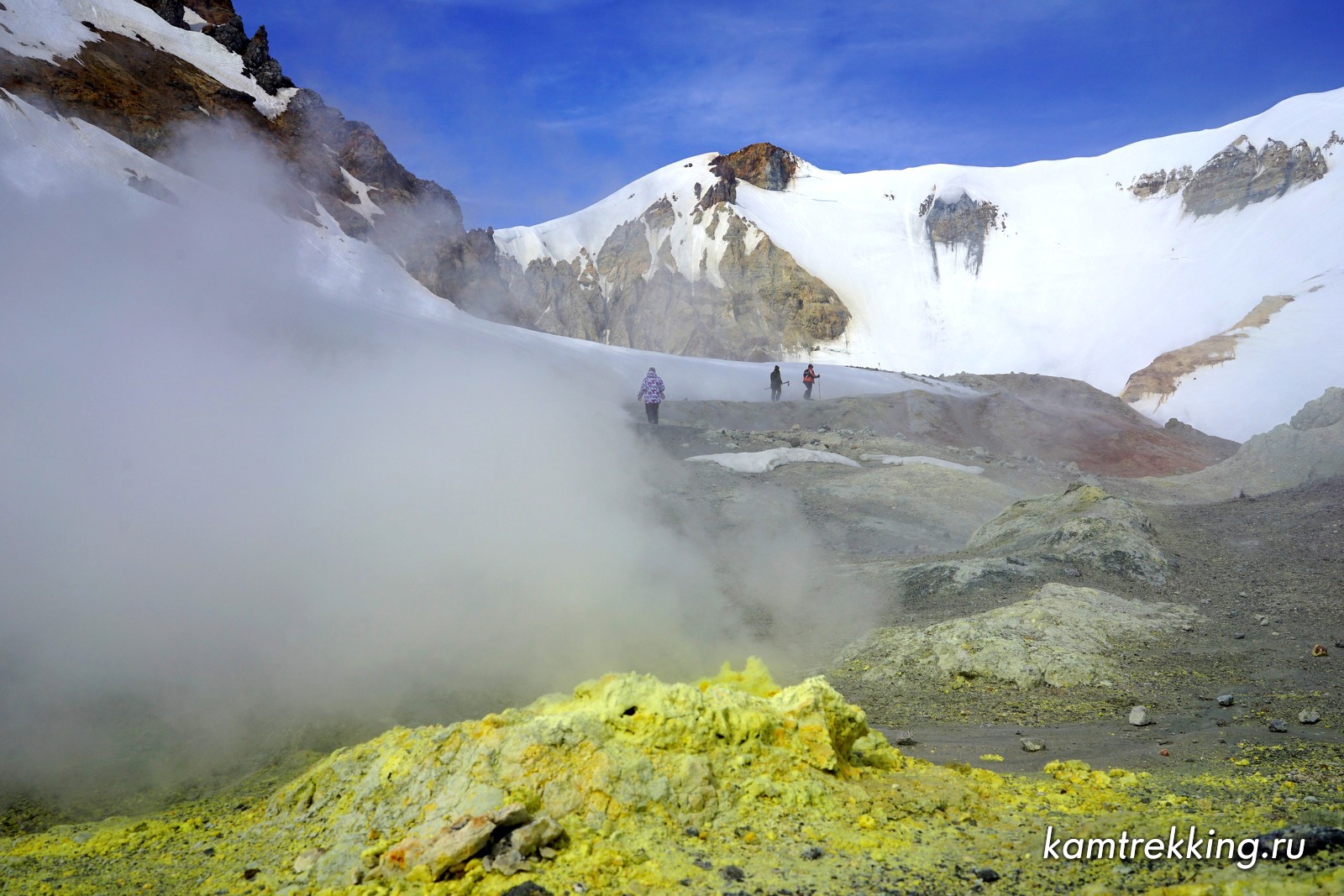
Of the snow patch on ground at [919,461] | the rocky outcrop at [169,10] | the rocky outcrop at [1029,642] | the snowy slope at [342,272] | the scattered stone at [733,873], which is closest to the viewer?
the scattered stone at [733,873]

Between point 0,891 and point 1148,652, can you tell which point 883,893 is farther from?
point 1148,652

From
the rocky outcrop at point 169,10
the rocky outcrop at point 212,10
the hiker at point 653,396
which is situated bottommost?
the hiker at point 653,396

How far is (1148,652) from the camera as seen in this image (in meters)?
5.16

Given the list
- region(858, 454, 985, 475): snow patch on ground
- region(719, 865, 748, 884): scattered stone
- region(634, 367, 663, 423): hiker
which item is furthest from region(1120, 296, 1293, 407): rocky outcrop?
region(719, 865, 748, 884): scattered stone

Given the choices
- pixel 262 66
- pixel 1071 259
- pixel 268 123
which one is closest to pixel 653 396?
pixel 268 123

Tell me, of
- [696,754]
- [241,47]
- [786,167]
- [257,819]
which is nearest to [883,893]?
[696,754]

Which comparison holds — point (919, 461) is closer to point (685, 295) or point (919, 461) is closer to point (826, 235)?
point (685, 295)

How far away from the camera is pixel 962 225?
145 feet

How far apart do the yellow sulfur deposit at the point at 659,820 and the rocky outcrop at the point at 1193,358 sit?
29329mm

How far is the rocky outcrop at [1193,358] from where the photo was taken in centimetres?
2781

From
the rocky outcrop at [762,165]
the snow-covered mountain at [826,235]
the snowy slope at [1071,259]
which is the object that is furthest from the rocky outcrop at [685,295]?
the rocky outcrop at [762,165]

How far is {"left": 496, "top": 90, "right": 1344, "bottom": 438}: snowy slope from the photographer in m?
27.8

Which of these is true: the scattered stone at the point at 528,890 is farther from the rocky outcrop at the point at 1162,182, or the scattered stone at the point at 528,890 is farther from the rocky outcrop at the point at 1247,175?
the rocky outcrop at the point at 1162,182

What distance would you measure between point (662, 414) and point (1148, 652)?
11.1 meters
